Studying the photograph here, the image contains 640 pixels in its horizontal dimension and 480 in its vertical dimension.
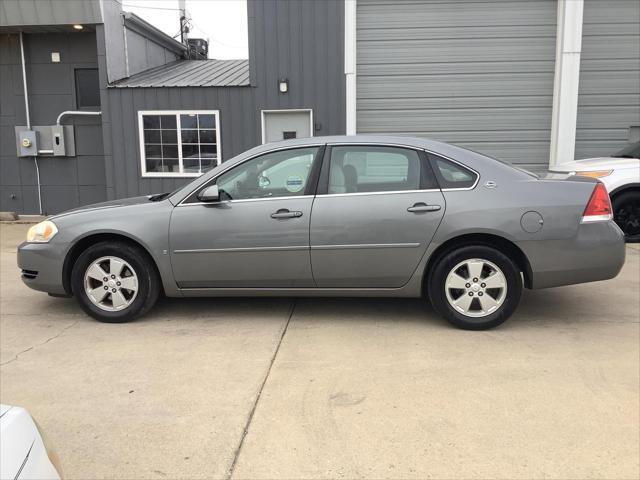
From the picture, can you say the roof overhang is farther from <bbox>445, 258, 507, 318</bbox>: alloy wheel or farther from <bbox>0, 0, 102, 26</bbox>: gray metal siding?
<bbox>445, 258, 507, 318</bbox>: alloy wheel

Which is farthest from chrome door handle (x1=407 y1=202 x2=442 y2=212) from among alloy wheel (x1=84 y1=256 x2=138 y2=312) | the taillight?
alloy wheel (x1=84 y1=256 x2=138 y2=312)

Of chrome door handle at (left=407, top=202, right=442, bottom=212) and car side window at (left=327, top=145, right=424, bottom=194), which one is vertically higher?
car side window at (left=327, top=145, right=424, bottom=194)

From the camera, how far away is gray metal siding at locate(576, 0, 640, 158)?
10.7 m

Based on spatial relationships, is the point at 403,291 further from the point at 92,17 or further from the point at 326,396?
the point at 92,17

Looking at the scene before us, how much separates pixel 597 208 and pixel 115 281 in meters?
3.98

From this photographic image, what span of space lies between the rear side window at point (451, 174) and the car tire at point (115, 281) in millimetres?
2515

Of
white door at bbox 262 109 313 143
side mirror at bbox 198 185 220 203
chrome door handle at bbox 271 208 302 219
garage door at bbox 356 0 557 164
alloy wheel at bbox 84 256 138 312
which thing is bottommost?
alloy wheel at bbox 84 256 138 312

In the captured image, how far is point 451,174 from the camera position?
14.7 ft

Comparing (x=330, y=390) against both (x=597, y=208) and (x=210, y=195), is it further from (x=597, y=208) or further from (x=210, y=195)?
(x=597, y=208)

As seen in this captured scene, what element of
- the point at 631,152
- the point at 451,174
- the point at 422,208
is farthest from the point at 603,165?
the point at 422,208

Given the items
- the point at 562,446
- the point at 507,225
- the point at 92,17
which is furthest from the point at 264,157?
the point at 92,17

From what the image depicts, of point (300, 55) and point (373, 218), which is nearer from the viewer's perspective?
point (373, 218)

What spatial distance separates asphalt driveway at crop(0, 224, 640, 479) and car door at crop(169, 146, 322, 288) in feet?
1.43

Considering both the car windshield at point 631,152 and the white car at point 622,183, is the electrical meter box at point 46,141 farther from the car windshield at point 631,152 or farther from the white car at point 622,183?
the car windshield at point 631,152
